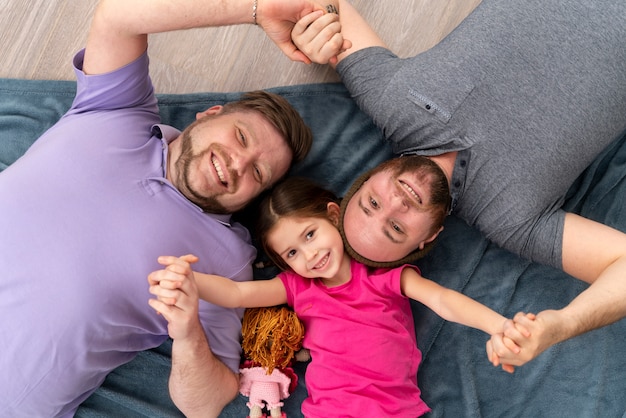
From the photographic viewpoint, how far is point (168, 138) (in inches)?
74.0

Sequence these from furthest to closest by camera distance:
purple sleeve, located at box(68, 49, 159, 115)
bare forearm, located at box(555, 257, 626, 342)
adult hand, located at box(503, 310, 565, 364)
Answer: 1. purple sleeve, located at box(68, 49, 159, 115)
2. bare forearm, located at box(555, 257, 626, 342)
3. adult hand, located at box(503, 310, 565, 364)

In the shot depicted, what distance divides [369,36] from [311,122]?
39cm

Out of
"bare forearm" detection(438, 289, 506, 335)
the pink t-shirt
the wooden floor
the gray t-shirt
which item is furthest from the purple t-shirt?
the gray t-shirt

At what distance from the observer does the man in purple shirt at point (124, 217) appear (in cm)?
160

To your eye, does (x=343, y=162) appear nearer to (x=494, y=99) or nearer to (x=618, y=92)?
(x=494, y=99)

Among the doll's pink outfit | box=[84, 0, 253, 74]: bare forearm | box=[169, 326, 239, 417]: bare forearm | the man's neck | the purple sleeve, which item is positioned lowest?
the doll's pink outfit

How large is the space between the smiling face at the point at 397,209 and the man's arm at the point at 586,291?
16.6 inches

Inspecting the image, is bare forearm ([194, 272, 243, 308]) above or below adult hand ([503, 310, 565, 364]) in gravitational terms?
below

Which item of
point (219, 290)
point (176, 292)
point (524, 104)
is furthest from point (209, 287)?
point (524, 104)

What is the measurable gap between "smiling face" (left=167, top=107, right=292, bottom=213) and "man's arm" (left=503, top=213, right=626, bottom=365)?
880 millimetres

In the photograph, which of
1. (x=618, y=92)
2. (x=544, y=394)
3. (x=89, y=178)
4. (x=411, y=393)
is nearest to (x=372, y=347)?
(x=411, y=393)

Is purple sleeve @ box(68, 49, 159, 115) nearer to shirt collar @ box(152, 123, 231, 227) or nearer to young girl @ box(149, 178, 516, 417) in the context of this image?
shirt collar @ box(152, 123, 231, 227)

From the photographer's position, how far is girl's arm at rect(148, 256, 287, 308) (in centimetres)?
149

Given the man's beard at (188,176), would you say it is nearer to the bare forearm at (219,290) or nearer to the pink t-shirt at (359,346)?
the bare forearm at (219,290)
